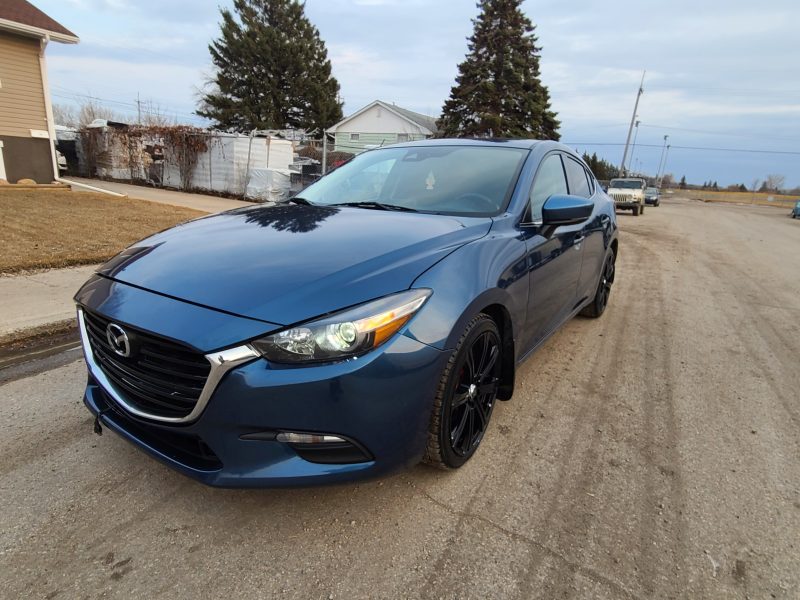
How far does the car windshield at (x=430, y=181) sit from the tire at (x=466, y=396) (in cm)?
82

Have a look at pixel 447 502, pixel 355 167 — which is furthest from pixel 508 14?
pixel 447 502

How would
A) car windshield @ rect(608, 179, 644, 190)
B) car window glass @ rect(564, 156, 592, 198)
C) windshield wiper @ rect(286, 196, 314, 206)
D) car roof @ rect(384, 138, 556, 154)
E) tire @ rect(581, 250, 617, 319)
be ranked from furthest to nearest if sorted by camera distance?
1. car windshield @ rect(608, 179, 644, 190)
2. tire @ rect(581, 250, 617, 319)
3. car window glass @ rect(564, 156, 592, 198)
4. car roof @ rect(384, 138, 556, 154)
5. windshield wiper @ rect(286, 196, 314, 206)

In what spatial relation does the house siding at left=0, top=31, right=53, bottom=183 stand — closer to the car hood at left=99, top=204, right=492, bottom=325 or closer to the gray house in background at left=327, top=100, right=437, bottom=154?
the car hood at left=99, top=204, right=492, bottom=325

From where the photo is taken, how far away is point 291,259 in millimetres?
2055

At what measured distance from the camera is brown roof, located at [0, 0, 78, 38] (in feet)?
41.6

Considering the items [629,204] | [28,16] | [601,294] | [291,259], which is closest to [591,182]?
[601,294]

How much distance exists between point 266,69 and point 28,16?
25.6 m

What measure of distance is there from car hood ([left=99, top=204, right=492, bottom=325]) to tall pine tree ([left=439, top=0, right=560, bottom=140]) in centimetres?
2867

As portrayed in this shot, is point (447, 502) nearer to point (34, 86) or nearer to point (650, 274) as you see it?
point (650, 274)

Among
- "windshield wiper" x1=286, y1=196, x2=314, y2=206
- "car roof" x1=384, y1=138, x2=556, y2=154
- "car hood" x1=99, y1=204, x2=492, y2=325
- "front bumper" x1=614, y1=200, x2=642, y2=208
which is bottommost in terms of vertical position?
"front bumper" x1=614, y1=200, x2=642, y2=208

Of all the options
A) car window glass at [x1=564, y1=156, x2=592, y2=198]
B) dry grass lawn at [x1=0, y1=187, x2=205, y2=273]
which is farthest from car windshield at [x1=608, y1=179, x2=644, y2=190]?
car window glass at [x1=564, y1=156, x2=592, y2=198]

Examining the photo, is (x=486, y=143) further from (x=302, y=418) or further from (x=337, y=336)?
(x=302, y=418)

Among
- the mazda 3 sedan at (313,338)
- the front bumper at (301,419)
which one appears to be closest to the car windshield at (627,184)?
the mazda 3 sedan at (313,338)

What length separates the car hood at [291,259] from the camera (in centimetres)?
179
